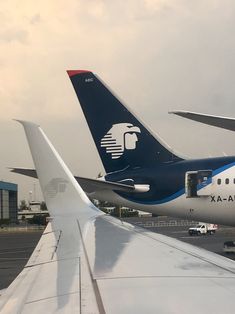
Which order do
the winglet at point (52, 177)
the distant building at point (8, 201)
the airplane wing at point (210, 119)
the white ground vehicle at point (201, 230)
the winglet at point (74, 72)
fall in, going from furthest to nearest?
the distant building at point (8, 201), the white ground vehicle at point (201, 230), the winglet at point (74, 72), the airplane wing at point (210, 119), the winglet at point (52, 177)

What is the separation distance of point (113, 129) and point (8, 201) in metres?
75.3

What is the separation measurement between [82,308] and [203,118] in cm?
1366

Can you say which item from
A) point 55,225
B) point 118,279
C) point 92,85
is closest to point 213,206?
point 92,85

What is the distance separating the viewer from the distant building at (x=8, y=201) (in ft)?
284

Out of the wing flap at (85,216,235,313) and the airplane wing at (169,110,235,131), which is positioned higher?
the airplane wing at (169,110,235,131)

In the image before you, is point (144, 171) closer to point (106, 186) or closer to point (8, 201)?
point (106, 186)

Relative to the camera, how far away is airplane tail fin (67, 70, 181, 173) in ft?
59.2

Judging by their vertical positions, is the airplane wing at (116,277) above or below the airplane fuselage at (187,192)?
below

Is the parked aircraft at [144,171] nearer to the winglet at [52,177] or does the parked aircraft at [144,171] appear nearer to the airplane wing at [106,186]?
the airplane wing at [106,186]

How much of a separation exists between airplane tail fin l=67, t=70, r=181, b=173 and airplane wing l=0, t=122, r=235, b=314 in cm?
1246

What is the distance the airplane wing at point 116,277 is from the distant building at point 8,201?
82668mm

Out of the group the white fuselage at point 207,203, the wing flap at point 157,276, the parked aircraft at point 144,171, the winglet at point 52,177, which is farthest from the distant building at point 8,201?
the wing flap at point 157,276

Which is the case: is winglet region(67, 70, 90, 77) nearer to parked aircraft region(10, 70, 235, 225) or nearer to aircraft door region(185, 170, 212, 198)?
parked aircraft region(10, 70, 235, 225)

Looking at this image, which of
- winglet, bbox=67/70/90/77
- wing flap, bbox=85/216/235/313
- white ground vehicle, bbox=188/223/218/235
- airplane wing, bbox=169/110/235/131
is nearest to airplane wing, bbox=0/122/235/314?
wing flap, bbox=85/216/235/313
